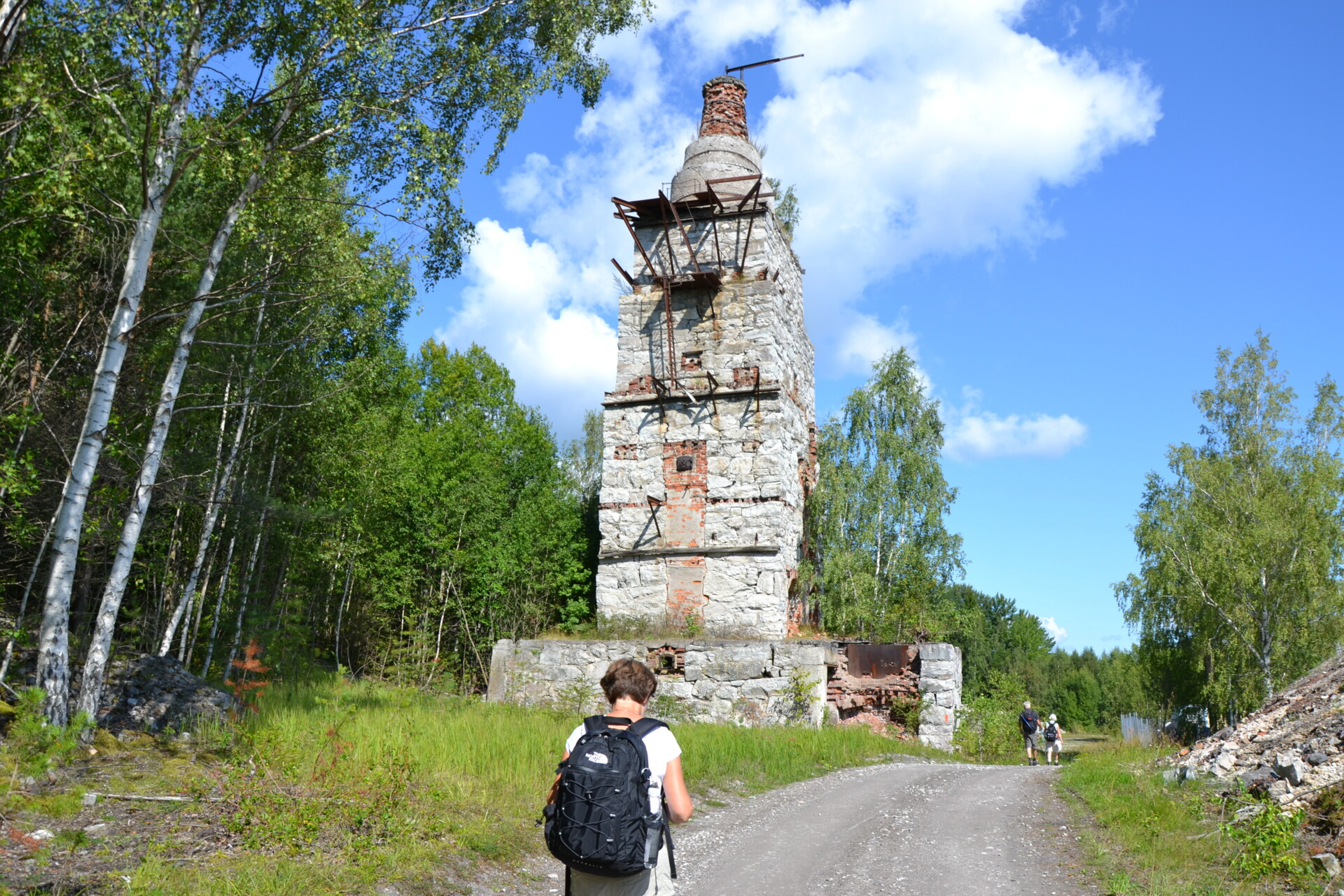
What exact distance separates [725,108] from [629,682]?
18142mm

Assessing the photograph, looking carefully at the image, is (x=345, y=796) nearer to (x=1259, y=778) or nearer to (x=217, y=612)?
(x=1259, y=778)

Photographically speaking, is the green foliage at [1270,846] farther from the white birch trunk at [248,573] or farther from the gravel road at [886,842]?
the white birch trunk at [248,573]

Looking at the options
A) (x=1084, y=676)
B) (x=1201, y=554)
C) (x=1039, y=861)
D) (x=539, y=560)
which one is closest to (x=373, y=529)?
(x=539, y=560)

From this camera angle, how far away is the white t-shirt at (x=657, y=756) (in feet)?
10.6

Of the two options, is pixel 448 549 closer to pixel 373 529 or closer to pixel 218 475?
pixel 373 529

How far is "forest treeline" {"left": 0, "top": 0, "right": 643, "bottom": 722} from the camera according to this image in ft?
25.1

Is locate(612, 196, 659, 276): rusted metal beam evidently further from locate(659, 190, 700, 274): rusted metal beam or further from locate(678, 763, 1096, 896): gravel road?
locate(678, 763, 1096, 896): gravel road

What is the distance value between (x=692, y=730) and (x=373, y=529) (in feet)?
31.5

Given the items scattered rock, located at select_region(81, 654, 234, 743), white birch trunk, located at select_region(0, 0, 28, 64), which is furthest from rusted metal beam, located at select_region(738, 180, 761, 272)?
white birch trunk, located at select_region(0, 0, 28, 64)

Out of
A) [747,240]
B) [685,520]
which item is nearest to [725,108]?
[747,240]

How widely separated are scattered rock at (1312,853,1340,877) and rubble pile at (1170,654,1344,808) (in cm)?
94

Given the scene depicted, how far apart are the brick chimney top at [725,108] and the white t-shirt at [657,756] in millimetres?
17718

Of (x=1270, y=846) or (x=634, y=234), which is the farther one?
(x=634, y=234)

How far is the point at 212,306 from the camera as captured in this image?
9.07 meters
